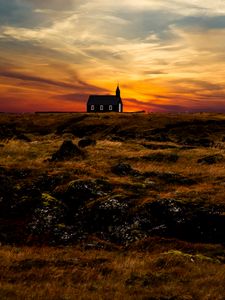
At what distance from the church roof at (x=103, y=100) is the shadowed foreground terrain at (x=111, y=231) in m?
144

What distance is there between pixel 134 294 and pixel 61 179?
15337 mm

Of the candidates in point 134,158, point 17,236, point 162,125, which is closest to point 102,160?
point 134,158

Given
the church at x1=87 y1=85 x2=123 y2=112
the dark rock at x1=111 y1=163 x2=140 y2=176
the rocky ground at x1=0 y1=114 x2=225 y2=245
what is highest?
the church at x1=87 y1=85 x2=123 y2=112

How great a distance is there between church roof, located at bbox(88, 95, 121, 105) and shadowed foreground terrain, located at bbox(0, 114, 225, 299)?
472 feet

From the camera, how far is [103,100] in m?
180

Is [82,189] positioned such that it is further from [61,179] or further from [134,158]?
[134,158]

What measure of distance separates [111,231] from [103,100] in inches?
6397

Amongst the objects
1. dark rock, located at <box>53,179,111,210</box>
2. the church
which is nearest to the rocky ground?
dark rock, located at <box>53,179,111,210</box>

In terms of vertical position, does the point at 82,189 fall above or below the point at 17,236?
above

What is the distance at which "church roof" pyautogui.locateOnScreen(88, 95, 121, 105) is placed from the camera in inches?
7052

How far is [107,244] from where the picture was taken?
18.3m

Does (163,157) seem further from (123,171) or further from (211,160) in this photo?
(123,171)

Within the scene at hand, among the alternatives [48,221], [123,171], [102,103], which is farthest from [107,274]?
[102,103]

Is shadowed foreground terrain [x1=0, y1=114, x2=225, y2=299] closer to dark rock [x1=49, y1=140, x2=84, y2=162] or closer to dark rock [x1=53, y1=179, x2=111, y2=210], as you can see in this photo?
dark rock [x1=53, y1=179, x2=111, y2=210]
